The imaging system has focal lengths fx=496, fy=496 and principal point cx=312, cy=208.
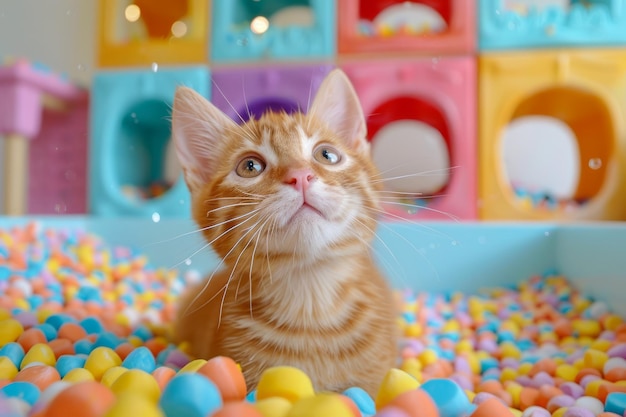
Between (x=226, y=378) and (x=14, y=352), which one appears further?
(x=14, y=352)

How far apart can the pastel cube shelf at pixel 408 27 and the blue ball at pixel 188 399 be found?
126 centimetres

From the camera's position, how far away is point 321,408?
1.39 ft

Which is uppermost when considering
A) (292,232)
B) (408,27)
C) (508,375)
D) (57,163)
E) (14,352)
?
(408,27)

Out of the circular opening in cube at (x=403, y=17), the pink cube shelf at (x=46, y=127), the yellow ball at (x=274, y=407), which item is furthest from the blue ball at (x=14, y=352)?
the circular opening in cube at (x=403, y=17)

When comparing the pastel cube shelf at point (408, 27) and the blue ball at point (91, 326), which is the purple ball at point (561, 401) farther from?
the pastel cube shelf at point (408, 27)

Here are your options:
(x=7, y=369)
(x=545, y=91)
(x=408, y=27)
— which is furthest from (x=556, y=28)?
(x=7, y=369)

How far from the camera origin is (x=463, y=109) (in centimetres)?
175

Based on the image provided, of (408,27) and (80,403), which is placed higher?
(408,27)

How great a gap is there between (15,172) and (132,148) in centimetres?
77

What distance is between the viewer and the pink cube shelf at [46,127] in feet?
6.12

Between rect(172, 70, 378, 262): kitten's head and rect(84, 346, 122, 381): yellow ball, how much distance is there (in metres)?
0.21

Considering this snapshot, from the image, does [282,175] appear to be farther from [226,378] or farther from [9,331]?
[9,331]

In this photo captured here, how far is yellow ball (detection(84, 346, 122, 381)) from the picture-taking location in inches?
26.3

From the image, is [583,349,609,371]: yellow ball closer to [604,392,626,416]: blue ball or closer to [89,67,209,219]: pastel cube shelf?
[604,392,626,416]: blue ball
